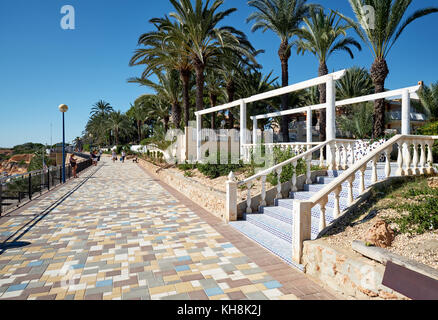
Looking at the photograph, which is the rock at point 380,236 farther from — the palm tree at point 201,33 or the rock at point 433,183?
the palm tree at point 201,33

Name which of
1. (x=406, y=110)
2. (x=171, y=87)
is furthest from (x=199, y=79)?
(x=406, y=110)

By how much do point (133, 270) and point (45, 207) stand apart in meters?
6.74

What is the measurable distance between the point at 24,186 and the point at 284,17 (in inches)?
751

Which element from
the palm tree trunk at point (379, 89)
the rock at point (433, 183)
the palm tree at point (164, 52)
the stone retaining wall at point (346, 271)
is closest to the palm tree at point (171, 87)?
the palm tree at point (164, 52)

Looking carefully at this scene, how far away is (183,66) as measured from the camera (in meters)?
19.3

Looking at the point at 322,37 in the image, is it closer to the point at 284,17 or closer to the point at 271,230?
the point at 284,17

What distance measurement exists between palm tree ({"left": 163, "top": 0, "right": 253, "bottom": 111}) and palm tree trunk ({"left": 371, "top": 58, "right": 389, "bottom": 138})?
6.62 meters

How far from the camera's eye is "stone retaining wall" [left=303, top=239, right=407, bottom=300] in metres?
3.31

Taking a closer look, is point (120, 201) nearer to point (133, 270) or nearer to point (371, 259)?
point (133, 270)

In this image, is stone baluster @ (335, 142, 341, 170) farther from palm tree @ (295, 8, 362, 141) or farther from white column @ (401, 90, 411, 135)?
palm tree @ (295, 8, 362, 141)

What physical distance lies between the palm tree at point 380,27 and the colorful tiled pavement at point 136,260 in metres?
11.5

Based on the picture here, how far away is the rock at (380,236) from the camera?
397 centimetres

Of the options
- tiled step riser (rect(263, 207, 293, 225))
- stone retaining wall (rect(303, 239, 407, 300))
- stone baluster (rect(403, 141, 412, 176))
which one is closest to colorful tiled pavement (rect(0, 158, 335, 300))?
stone retaining wall (rect(303, 239, 407, 300))

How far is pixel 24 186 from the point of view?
10617 mm
